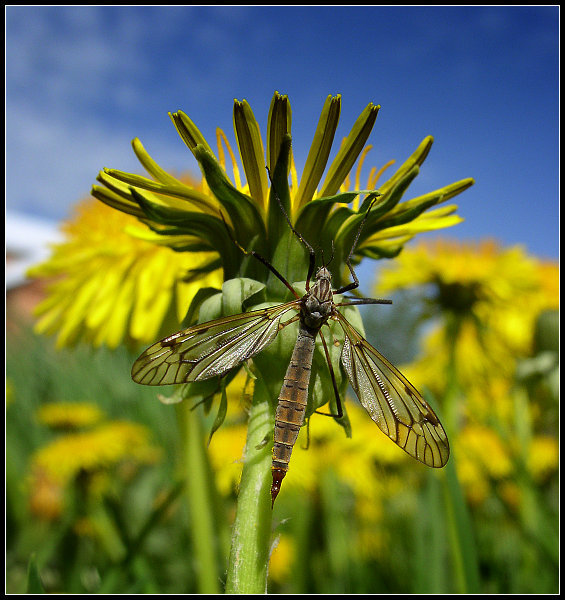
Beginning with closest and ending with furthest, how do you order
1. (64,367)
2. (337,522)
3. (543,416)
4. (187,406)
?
(187,406)
(337,522)
(543,416)
(64,367)

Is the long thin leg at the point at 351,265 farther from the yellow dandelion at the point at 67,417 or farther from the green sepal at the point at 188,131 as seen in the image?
the yellow dandelion at the point at 67,417

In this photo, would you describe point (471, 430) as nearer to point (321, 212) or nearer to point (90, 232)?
point (90, 232)

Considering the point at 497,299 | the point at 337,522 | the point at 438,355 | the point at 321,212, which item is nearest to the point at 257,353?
the point at 321,212

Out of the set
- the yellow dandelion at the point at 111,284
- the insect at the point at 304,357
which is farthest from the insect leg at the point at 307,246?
the yellow dandelion at the point at 111,284

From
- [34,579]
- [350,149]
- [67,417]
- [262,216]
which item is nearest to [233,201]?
[262,216]

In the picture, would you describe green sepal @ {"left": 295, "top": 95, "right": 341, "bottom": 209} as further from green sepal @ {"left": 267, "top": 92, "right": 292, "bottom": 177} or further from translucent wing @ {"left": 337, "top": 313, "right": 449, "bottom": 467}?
translucent wing @ {"left": 337, "top": 313, "right": 449, "bottom": 467}

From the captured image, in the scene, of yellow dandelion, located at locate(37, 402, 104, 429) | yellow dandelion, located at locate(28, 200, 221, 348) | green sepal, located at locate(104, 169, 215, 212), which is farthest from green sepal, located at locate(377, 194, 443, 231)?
yellow dandelion, located at locate(37, 402, 104, 429)
